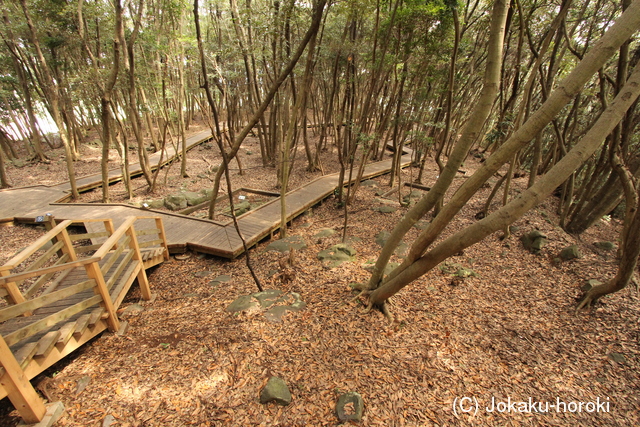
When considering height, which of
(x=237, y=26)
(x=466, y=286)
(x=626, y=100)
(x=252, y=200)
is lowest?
(x=252, y=200)

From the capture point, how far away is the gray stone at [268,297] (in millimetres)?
4168

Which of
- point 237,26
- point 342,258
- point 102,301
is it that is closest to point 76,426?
point 102,301

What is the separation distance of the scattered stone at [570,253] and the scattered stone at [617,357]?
6.78 ft

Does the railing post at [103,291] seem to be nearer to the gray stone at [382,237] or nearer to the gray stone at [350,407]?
the gray stone at [350,407]

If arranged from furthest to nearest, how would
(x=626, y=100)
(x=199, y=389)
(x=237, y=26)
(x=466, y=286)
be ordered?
(x=237, y=26) < (x=466, y=286) < (x=199, y=389) < (x=626, y=100)

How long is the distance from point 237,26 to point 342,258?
7.10 meters

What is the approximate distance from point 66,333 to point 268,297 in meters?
2.41

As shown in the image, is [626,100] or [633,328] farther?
[633,328]

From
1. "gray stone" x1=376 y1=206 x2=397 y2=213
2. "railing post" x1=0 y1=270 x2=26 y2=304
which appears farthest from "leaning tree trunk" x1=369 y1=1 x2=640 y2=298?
"gray stone" x1=376 y1=206 x2=397 y2=213

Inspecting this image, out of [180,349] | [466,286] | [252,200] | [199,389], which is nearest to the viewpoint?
[199,389]

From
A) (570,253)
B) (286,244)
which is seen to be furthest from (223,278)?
(570,253)

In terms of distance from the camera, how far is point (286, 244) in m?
6.13

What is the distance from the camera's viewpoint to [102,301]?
11.1 ft

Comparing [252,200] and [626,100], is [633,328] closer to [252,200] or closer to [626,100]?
[626,100]
